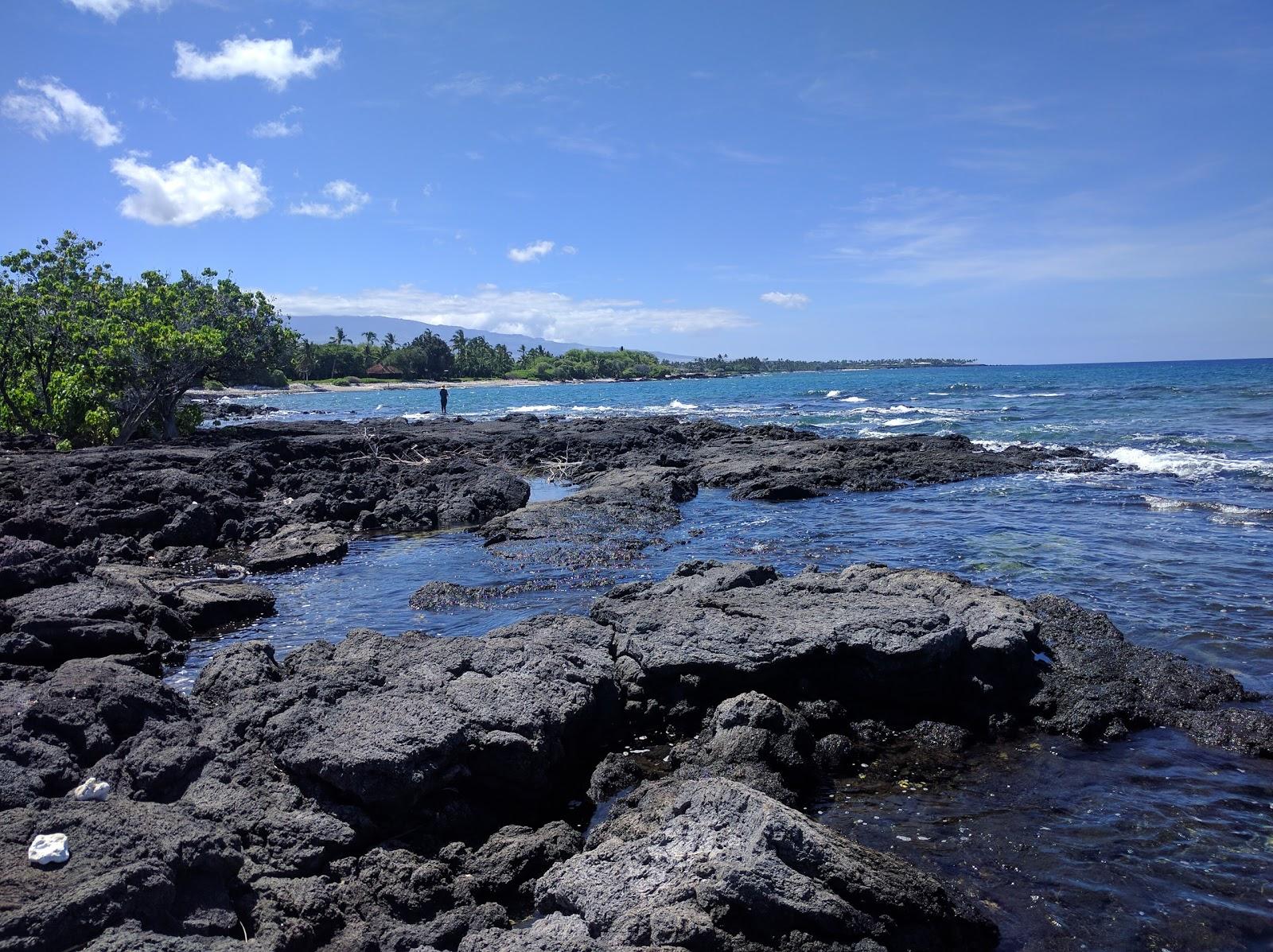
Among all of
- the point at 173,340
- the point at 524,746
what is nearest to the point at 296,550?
the point at 524,746

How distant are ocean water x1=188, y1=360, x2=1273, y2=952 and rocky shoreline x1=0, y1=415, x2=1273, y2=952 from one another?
0.58m

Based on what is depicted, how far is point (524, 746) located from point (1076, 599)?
9.34 m

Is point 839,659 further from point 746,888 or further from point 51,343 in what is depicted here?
point 51,343

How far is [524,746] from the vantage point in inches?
262

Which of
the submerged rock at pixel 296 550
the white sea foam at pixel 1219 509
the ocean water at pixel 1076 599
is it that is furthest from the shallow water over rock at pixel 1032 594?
the submerged rock at pixel 296 550

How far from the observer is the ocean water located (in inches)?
216

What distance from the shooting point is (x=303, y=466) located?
26.5m

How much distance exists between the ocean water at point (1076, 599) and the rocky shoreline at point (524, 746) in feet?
1.89

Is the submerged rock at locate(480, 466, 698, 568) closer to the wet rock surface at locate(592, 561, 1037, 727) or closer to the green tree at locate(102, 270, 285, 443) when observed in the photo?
the wet rock surface at locate(592, 561, 1037, 727)

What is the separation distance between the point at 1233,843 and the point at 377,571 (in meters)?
13.5

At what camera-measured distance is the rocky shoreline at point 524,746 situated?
4.59m

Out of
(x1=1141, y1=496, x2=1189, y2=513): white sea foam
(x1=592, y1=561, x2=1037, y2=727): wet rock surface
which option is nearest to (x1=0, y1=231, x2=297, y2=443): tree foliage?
(x1=592, y1=561, x2=1037, y2=727): wet rock surface

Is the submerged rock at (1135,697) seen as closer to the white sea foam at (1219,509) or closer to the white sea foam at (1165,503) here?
the white sea foam at (1219,509)

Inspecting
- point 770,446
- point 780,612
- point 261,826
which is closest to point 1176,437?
point 770,446
